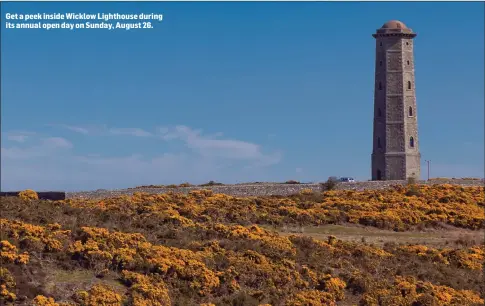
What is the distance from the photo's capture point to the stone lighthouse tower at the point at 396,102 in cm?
7344

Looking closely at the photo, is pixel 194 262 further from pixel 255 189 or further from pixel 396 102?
pixel 396 102

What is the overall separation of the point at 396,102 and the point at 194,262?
43057 mm

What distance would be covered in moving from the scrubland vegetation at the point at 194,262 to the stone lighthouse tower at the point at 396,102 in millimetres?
24587

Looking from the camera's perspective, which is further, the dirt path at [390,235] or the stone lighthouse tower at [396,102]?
the stone lighthouse tower at [396,102]

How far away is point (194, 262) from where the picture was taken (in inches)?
1316

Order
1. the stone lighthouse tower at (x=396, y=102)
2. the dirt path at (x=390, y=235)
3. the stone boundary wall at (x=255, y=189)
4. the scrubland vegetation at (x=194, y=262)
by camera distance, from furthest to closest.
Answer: the stone lighthouse tower at (x=396, y=102) → the stone boundary wall at (x=255, y=189) → the dirt path at (x=390, y=235) → the scrubland vegetation at (x=194, y=262)

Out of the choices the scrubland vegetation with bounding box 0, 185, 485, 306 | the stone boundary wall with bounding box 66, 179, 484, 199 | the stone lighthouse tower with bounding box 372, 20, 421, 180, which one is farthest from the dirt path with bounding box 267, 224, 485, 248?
the stone lighthouse tower with bounding box 372, 20, 421, 180

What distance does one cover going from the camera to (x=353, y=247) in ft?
134

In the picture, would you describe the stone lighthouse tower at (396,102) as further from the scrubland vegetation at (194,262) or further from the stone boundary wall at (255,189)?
the scrubland vegetation at (194,262)

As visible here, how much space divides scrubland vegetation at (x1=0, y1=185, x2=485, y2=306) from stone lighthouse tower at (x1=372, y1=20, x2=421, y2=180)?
24587 millimetres

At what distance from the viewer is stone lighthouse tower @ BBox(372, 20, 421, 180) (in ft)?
241

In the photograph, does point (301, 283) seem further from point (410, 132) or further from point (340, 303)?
point (410, 132)

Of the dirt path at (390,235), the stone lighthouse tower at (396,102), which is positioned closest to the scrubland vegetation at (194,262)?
the dirt path at (390,235)

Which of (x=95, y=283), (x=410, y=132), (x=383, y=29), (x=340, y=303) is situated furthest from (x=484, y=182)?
(x=95, y=283)
